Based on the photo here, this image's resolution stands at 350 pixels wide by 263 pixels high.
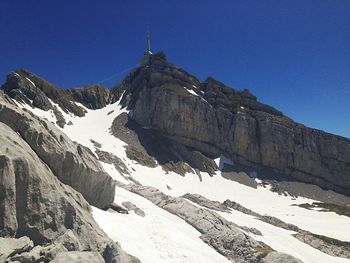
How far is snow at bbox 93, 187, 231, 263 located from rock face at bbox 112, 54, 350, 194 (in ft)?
311

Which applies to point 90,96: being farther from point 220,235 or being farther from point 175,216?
point 220,235

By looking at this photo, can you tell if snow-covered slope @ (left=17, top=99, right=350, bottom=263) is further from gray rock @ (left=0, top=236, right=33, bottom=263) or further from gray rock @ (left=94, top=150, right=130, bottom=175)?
gray rock @ (left=0, top=236, right=33, bottom=263)

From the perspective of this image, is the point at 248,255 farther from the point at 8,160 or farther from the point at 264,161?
the point at 264,161

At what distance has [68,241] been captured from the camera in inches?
676

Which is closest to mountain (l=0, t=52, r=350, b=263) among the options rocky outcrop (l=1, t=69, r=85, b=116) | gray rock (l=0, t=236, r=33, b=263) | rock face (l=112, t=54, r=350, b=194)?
gray rock (l=0, t=236, r=33, b=263)

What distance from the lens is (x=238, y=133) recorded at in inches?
5344

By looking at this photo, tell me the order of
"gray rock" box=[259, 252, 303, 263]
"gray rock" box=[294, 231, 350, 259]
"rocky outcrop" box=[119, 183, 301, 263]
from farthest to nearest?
"gray rock" box=[294, 231, 350, 259] < "rocky outcrop" box=[119, 183, 301, 263] < "gray rock" box=[259, 252, 303, 263]

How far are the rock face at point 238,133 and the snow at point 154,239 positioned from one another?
9483cm

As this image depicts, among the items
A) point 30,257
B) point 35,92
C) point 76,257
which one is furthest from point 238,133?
point 30,257

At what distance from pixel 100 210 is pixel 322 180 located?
12171 centimetres

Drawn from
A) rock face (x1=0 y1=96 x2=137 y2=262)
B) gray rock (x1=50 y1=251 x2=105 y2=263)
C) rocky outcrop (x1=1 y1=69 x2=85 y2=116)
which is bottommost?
gray rock (x1=50 y1=251 x2=105 y2=263)

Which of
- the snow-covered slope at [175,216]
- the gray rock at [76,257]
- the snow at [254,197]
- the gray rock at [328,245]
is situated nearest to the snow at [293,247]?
the snow-covered slope at [175,216]

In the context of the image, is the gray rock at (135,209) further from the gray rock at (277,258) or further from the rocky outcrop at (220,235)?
the gray rock at (277,258)

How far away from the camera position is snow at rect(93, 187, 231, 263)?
2491 centimetres
